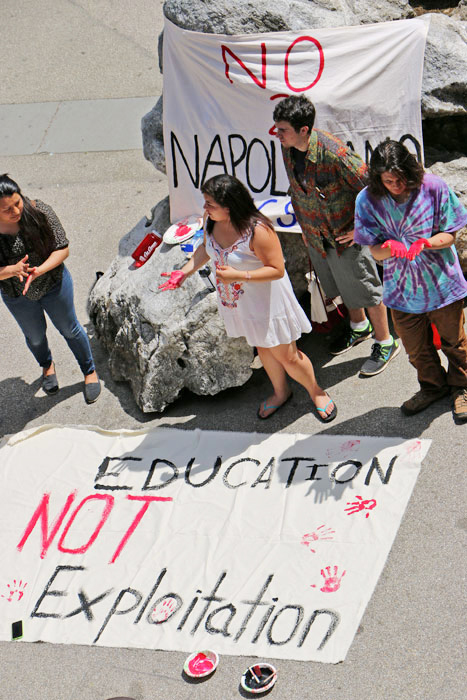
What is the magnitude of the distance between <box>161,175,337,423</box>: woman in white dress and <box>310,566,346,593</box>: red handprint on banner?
1093 millimetres

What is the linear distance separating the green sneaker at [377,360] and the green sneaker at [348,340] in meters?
0.26

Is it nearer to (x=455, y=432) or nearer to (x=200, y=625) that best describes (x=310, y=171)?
(x=455, y=432)

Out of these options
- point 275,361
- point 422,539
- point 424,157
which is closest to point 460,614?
point 422,539

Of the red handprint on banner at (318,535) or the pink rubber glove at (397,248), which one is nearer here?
the pink rubber glove at (397,248)

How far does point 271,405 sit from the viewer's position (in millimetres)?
5012

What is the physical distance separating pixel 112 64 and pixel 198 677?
765cm

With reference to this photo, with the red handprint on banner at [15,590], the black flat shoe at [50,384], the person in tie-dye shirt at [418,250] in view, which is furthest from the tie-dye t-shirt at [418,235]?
the black flat shoe at [50,384]

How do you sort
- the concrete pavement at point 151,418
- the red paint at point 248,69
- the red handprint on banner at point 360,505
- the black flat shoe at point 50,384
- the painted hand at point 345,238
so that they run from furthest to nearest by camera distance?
the black flat shoe at point 50,384 → the red paint at point 248,69 → the painted hand at point 345,238 → the red handprint on banner at point 360,505 → the concrete pavement at point 151,418

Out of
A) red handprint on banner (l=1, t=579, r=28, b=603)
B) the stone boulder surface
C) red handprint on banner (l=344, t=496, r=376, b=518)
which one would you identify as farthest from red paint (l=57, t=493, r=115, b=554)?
red handprint on banner (l=344, t=496, r=376, b=518)

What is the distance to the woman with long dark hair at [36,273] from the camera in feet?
15.7

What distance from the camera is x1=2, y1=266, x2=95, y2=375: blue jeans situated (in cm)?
517

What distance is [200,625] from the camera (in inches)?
152

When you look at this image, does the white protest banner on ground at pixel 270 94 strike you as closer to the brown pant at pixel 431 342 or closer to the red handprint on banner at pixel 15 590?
the brown pant at pixel 431 342

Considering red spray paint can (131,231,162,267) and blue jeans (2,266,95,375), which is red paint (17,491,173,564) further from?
red spray paint can (131,231,162,267)
